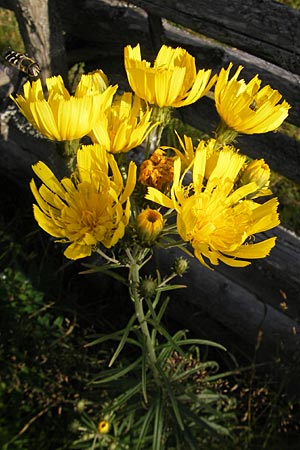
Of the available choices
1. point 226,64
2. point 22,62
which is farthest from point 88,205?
point 226,64

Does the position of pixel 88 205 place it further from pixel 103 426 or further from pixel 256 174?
pixel 103 426

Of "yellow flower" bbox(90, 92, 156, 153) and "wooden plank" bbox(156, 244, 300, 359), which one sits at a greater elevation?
"yellow flower" bbox(90, 92, 156, 153)

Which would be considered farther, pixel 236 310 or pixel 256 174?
pixel 236 310

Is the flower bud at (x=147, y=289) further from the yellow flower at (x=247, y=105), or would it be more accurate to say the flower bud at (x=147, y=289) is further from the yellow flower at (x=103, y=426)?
the yellow flower at (x=103, y=426)

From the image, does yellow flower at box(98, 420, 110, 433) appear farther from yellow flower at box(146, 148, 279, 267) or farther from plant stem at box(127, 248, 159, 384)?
yellow flower at box(146, 148, 279, 267)

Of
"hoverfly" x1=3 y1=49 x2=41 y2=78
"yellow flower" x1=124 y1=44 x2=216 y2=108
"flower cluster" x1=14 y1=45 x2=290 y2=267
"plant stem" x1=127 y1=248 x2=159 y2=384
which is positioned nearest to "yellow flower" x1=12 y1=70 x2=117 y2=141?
"flower cluster" x1=14 y1=45 x2=290 y2=267

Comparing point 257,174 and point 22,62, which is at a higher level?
point 257,174

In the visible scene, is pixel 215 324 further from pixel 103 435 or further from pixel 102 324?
pixel 103 435

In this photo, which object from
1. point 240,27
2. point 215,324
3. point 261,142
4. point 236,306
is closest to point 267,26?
point 240,27
